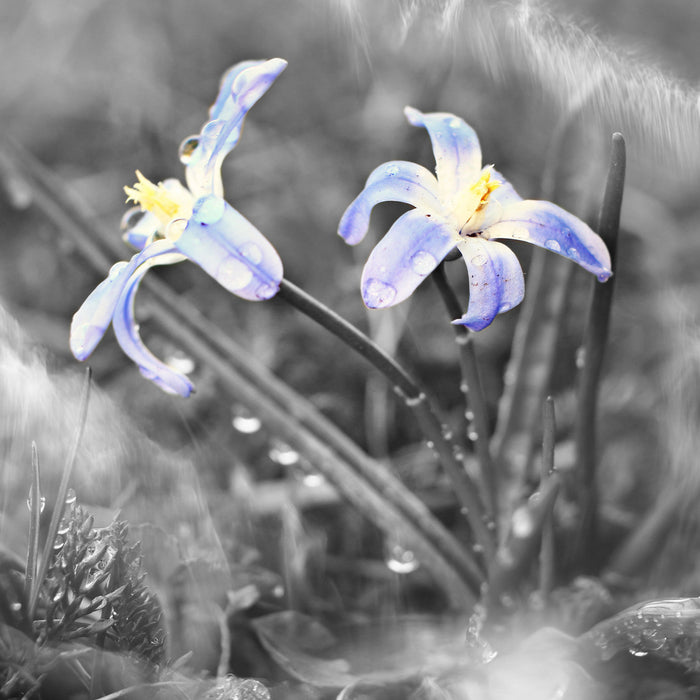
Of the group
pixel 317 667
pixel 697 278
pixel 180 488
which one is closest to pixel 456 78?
pixel 697 278

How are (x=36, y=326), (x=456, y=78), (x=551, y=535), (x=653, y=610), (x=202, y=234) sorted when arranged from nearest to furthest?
(x=202, y=234), (x=653, y=610), (x=551, y=535), (x=36, y=326), (x=456, y=78)

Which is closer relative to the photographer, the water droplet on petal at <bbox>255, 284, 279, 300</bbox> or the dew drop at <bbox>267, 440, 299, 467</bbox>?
the water droplet on petal at <bbox>255, 284, 279, 300</bbox>

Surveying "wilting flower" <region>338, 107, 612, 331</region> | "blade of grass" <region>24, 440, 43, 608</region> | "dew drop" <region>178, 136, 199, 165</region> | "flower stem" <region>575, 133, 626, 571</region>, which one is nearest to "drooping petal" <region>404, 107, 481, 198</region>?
"wilting flower" <region>338, 107, 612, 331</region>

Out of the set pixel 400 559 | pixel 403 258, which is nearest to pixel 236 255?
pixel 403 258

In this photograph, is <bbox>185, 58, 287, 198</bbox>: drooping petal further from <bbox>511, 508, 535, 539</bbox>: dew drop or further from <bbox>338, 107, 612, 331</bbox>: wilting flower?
<bbox>511, 508, 535, 539</bbox>: dew drop

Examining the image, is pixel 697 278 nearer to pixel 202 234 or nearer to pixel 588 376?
pixel 588 376

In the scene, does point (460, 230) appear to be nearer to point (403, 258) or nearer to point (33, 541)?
point (403, 258)
